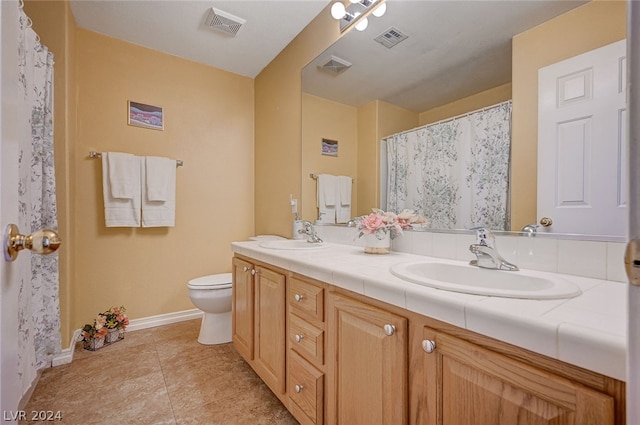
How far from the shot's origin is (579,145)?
2.91 feet

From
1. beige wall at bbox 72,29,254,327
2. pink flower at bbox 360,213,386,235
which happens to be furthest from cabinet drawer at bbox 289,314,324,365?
beige wall at bbox 72,29,254,327

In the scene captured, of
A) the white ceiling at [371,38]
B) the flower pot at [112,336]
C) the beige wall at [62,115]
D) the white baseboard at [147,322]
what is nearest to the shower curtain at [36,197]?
the white baseboard at [147,322]

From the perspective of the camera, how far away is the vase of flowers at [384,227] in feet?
4.35

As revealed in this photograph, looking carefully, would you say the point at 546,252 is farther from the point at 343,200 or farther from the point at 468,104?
the point at 343,200

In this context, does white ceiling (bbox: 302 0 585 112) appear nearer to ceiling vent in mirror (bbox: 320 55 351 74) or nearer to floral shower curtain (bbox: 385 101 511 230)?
ceiling vent in mirror (bbox: 320 55 351 74)

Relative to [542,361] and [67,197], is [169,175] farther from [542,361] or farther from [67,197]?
[542,361]

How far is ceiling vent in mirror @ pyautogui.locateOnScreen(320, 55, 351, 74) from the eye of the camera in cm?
182

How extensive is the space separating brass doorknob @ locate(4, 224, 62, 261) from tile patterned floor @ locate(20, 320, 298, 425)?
4.01 feet

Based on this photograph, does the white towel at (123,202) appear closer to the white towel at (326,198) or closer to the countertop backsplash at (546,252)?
the white towel at (326,198)

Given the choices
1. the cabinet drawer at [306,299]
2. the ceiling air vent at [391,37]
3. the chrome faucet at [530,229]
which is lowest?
the cabinet drawer at [306,299]

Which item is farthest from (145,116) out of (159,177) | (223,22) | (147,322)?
(147,322)

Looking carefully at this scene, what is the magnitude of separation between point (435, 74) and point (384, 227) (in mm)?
776

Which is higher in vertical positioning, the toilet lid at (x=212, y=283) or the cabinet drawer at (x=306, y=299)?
the cabinet drawer at (x=306, y=299)

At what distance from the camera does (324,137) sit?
199 cm
